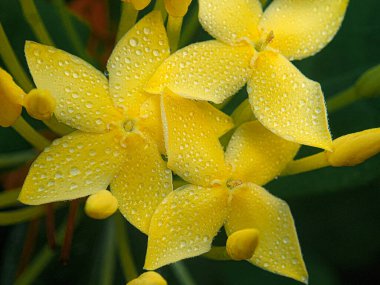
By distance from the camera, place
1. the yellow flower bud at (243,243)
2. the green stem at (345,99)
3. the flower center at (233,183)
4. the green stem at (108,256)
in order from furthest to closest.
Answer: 1. the green stem at (108,256)
2. the green stem at (345,99)
3. the flower center at (233,183)
4. the yellow flower bud at (243,243)

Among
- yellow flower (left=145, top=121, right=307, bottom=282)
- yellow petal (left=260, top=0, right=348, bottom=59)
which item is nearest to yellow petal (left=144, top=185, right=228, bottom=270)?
yellow flower (left=145, top=121, right=307, bottom=282)

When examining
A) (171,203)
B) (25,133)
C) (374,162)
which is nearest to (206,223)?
(171,203)

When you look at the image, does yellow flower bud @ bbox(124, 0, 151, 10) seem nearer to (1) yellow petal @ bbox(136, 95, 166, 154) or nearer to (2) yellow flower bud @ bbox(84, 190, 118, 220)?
(1) yellow petal @ bbox(136, 95, 166, 154)

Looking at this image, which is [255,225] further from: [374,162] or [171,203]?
[374,162]

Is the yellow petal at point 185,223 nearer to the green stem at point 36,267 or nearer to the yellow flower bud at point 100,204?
the yellow flower bud at point 100,204

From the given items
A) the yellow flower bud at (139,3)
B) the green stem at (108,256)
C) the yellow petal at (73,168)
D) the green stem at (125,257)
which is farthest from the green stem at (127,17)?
the green stem at (108,256)
